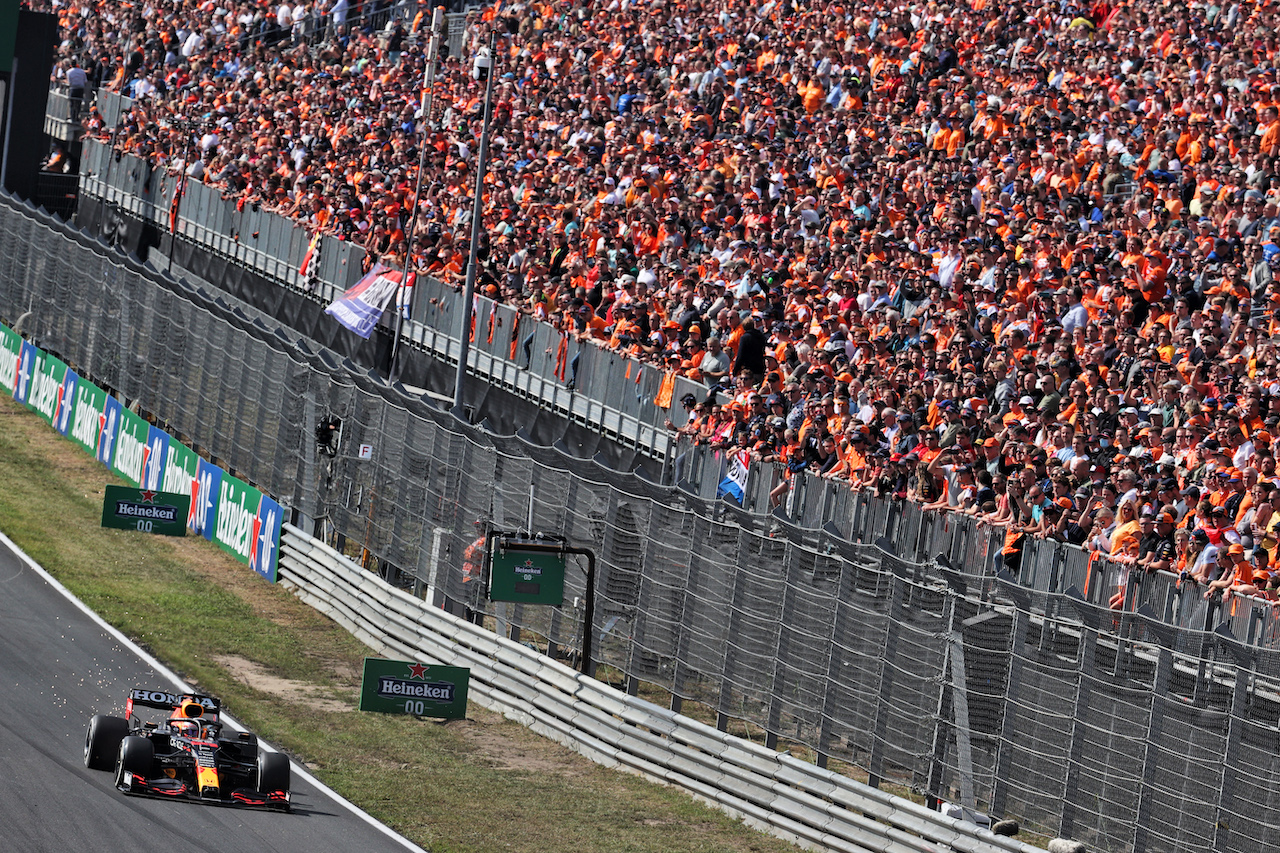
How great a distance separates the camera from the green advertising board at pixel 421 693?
1875cm

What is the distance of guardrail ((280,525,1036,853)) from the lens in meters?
14.8

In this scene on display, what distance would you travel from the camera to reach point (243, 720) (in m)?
18.0

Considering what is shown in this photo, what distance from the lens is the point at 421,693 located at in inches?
739

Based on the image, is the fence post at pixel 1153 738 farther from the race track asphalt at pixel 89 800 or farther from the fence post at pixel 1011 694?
the race track asphalt at pixel 89 800

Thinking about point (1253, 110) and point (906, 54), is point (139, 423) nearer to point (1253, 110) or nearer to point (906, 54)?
point (906, 54)

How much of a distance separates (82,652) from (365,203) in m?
17.6

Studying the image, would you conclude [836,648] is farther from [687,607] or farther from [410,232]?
[410,232]

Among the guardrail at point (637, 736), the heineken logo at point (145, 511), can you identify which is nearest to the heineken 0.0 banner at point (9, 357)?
the heineken logo at point (145, 511)

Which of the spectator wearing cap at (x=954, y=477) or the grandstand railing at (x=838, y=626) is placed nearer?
the grandstand railing at (x=838, y=626)

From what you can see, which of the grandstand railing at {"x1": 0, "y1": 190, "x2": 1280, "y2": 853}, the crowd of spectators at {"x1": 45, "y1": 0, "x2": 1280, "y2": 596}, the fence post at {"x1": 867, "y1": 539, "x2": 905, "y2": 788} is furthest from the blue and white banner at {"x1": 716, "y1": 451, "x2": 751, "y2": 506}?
the fence post at {"x1": 867, "y1": 539, "x2": 905, "y2": 788}

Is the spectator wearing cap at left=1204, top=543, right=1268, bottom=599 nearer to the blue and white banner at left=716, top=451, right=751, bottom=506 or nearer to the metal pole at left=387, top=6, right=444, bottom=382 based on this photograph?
the blue and white banner at left=716, top=451, right=751, bottom=506

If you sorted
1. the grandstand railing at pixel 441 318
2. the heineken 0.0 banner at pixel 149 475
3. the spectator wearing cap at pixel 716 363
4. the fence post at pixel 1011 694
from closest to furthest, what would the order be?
the fence post at pixel 1011 694 → the spectator wearing cap at pixel 716 363 → the heineken 0.0 banner at pixel 149 475 → the grandstand railing at pixel 441 318

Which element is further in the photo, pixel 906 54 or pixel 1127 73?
pixel 906 54

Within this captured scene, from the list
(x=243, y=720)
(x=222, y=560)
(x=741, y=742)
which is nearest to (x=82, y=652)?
(x=243, y=720)
